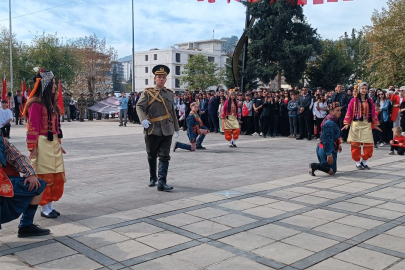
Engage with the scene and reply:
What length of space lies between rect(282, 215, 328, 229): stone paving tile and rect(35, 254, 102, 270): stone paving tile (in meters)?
2.49

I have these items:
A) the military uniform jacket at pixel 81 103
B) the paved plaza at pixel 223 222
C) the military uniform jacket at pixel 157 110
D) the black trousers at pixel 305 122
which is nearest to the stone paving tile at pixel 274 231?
the paved plaza at pixel 223 222

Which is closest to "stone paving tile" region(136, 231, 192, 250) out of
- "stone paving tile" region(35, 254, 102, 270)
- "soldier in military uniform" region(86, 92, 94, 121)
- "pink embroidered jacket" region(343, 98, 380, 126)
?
"stone paving tile" region(35, 254, 102, 270)

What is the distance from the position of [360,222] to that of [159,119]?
11.7ft

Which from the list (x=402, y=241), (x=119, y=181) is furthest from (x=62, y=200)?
(x=402, y=241)

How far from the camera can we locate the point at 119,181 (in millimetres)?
8094

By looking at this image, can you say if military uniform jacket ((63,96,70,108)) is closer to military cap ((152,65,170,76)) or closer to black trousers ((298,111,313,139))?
black trousers ((298,111,313,139))

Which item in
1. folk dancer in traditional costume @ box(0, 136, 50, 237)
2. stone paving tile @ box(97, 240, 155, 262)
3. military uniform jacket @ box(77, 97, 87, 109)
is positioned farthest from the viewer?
military uniform jacket @ box(77, 97, 87, 109)

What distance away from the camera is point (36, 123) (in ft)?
17.6

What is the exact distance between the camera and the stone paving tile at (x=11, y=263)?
3973 millimetres

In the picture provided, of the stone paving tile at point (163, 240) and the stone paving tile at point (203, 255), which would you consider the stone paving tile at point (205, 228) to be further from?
the stone paving tile at point (203, 255)

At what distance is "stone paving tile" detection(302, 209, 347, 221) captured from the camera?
5.63 metres

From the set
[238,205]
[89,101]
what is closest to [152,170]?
[238,205]

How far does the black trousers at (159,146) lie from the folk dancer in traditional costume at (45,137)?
6.74ft

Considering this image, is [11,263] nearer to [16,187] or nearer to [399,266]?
[16,187]
